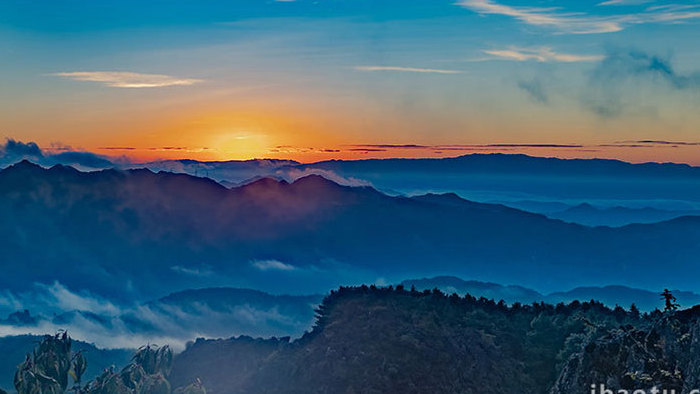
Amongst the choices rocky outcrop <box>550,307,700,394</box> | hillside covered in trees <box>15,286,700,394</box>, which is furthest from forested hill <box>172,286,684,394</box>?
rocky outcrop <box>550,307,700,394</box>

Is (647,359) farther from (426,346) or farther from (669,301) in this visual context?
(426,346)

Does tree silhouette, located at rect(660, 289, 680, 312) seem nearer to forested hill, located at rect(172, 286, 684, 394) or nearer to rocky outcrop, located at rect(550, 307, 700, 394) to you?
rocky outcrop, located at rect(550, 307, 700, 394)

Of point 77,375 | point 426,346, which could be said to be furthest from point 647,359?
point 77,375

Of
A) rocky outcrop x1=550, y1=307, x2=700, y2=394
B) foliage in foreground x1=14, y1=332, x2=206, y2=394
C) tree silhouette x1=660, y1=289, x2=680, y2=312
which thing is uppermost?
tree silhouette x1=660, y1=289, x2=680, y2=312

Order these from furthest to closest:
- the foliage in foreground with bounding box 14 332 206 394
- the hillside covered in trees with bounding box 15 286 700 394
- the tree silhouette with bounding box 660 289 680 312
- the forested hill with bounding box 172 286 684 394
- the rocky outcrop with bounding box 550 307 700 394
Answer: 1. the forested hill with bounding box 172 286 684 394
2. the foliage in foreground with bounding box 14 332 206 394
3. the hillside covered in trees with bounding box 15 286 700 394
4. the tree silhouette with bounding box 660 289 680 312
5. the rocky outcrop with bounding box 550 307 700 394

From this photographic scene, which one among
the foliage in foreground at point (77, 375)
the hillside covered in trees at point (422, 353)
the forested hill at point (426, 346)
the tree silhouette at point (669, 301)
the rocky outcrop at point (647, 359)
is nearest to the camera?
the rocky outcrop at point (647, 359)

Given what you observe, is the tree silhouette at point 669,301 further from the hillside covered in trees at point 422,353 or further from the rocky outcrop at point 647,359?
the rocky outcrop at point 647,359

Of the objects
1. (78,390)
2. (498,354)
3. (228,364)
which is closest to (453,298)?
(498,354)

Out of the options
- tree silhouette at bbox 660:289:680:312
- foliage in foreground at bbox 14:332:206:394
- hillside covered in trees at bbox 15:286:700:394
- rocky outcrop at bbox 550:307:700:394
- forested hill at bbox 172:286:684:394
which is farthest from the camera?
forested hill at bbox 172:286:684:394

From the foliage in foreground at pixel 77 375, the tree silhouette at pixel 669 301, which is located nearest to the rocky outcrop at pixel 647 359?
the tree silhouette at pixel 669 301

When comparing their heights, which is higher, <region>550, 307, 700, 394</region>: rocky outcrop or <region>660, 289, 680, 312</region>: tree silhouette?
<region>660, 289, 680, 312</region>: tree silhouette
